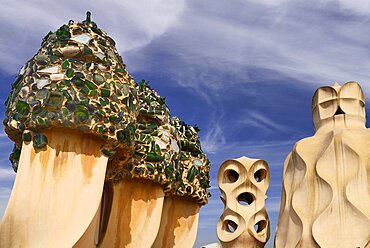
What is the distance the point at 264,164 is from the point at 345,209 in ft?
8.01

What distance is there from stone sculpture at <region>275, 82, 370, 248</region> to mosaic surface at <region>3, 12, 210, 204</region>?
230cm

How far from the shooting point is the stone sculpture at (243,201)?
9.23 metres

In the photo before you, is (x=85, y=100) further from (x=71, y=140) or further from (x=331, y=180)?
(x=331, y=180)

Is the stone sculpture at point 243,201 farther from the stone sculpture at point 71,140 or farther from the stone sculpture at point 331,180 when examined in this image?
the stone sculpture at point 71,140

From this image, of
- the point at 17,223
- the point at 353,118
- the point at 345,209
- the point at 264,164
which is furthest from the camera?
the point at 264,164

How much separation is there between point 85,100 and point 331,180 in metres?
4.06

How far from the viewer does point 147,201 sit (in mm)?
8625

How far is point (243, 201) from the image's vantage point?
31.9 ft

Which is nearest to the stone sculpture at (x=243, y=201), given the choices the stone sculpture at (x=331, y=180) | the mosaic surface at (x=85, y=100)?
the stone sculpture at (x=331, y=180)

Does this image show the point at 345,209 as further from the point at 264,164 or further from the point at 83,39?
the point at 83,39

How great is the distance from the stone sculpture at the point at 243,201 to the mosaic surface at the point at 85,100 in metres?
1.67

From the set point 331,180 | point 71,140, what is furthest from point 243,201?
point 71,140

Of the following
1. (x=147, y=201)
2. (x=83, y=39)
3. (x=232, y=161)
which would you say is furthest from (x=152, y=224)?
(x=83, y=39)

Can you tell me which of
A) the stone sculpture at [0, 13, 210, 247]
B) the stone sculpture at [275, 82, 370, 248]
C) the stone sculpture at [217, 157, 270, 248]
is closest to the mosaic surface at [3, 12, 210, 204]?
the stone sculpture at [0, 13, 210, 247]
